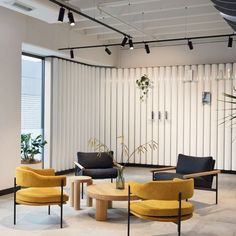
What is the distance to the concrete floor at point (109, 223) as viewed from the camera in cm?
497

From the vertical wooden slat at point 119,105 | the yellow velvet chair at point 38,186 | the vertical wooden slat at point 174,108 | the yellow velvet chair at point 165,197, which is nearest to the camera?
Result: the yellow velvet chair at point 165,197

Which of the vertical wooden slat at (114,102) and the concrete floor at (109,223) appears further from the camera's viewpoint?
the vertical wooden slat at (114,102)

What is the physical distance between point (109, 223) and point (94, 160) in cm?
267

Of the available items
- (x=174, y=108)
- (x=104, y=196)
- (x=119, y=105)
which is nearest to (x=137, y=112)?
(x=119, y=105)

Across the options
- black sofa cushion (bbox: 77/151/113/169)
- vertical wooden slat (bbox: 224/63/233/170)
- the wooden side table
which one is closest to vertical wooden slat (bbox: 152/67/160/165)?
vertical wooden slat (bbox: 224/63/233/170)

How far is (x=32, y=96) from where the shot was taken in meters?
8.98

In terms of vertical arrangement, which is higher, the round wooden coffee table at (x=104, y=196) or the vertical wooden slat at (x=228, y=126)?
the vertical wooden slat at (x=228, y=126)

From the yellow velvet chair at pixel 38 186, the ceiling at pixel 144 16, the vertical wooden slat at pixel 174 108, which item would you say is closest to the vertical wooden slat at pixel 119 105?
the ceiling at pixel 144 16

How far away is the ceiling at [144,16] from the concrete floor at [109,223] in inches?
131

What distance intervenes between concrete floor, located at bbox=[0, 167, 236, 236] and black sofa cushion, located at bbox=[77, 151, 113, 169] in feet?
4.23

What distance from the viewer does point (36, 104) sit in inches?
359

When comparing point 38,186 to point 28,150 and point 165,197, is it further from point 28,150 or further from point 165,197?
point 28,150

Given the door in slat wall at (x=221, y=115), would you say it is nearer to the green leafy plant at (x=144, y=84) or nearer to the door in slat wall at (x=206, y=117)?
the door in slat wall at (x=206, y=117)

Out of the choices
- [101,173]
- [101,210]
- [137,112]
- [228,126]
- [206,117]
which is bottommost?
[101,210]
